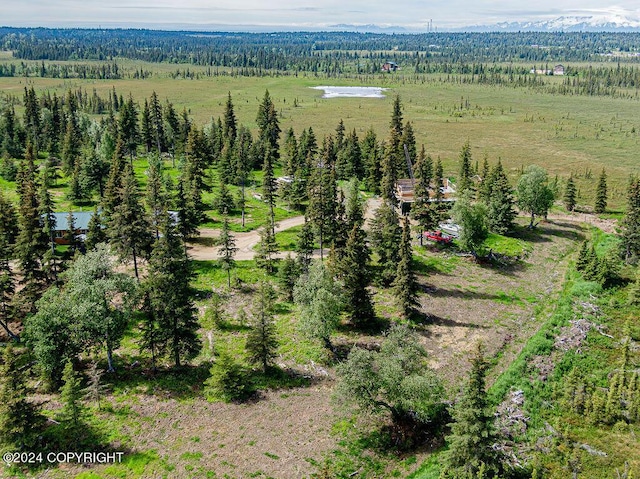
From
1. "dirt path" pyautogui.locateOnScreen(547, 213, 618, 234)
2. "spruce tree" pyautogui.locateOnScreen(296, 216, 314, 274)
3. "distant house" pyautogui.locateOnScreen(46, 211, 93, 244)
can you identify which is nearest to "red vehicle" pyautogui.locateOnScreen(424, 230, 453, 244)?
"spruce tree" pyautogui.locateOnScreen(296, 216, 314, 274)

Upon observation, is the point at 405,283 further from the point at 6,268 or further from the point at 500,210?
the point at 6,268

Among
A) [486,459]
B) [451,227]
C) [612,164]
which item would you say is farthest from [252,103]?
[486,459]

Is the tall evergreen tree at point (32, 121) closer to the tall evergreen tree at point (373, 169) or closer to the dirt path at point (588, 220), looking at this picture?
the tall evergreen tree at point (373, 169)

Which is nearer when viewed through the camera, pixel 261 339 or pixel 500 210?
pixel 261 339

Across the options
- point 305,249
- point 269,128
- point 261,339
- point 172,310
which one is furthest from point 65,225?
point 269,128

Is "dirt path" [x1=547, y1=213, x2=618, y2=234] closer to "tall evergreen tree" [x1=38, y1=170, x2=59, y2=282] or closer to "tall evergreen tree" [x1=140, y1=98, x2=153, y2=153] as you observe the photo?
"tall evergreen tree" [x1=38, y1=170, x2=59, y2=282]

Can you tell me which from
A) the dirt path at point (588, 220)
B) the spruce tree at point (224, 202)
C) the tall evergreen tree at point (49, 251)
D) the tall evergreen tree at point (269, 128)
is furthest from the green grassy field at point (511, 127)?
the tall evergreen tree at point (49, 251)
